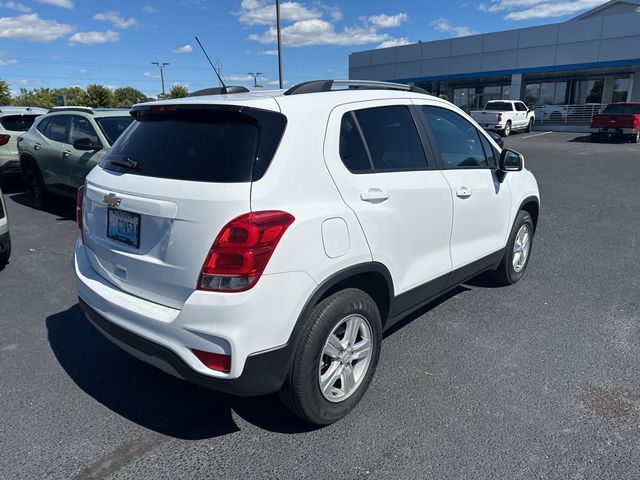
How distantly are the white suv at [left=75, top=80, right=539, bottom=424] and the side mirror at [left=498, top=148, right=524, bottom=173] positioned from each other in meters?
0.97

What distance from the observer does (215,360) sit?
2262mm

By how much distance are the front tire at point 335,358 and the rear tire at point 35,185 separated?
7214 mm

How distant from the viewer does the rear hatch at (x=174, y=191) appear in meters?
2.27

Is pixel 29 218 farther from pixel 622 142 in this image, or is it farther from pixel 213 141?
pixel 622 142

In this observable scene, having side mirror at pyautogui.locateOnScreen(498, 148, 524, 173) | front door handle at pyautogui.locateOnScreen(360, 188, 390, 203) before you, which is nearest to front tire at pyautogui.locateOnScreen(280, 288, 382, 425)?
front door handle at pyautogui.locateOnScreen(360, 188, 390, 203)

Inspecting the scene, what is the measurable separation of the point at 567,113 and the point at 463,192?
111 feet

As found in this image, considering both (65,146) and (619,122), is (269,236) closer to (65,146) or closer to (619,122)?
(65,146)

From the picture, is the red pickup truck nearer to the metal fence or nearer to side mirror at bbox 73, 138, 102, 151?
the metal fence

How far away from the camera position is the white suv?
88.0 inches

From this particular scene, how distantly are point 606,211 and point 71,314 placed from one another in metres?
8.08

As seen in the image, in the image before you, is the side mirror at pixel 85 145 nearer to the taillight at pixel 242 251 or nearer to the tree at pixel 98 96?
the taillight at pixel 242 251

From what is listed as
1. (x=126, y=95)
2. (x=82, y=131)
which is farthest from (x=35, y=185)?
(x=126, y=95)

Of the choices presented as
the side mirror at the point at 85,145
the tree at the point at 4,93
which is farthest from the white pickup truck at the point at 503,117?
the tree at the point at 4,93

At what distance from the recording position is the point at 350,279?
8.98ft
